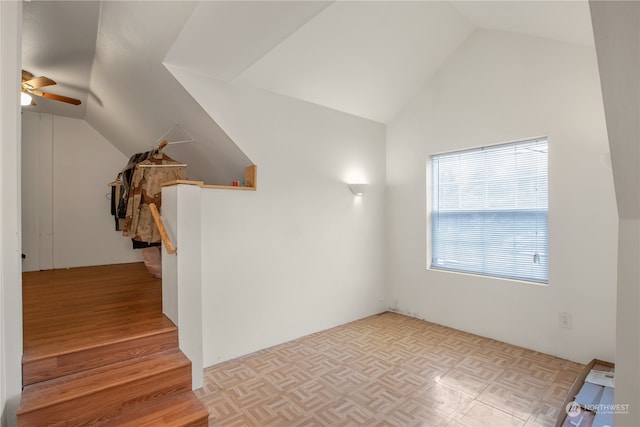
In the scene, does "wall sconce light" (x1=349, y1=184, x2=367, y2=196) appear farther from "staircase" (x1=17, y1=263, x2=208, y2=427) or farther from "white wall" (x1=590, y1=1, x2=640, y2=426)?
"white wall" (x1=590, y1=1, x2=640, y2=426)

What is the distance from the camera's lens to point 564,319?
2.92 meters

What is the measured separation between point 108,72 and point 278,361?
3533 millimetres

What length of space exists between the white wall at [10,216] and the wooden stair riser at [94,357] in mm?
110

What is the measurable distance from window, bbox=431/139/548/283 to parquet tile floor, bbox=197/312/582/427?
0.85 meters

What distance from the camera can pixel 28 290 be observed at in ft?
11.8

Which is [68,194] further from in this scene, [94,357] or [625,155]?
[625,155]

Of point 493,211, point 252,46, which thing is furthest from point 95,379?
point 493,211

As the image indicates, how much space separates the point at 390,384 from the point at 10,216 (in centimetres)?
276

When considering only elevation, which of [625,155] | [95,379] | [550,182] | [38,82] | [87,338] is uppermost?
[38,82]

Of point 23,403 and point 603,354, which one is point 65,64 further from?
point 603,354

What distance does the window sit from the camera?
3141 mm

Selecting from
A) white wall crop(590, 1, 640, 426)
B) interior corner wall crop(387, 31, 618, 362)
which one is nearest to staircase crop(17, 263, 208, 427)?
white wall crop(590, 1, 640, 426)

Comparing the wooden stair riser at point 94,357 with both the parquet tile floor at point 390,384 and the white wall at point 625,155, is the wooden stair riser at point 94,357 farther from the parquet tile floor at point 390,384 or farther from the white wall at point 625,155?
the white wall at point 625,155

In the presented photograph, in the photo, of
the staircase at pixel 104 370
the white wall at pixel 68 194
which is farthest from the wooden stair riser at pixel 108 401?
the white wall at pixel 68 194
